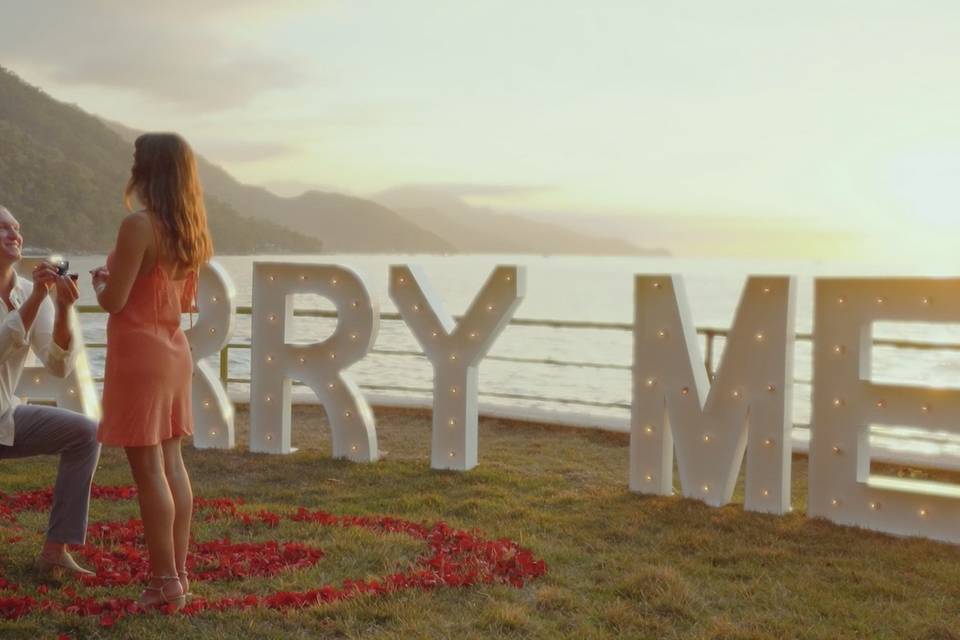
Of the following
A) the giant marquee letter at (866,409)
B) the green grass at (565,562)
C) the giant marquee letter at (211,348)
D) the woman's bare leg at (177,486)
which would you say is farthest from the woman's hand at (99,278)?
the giant marquee letter at (866,409)

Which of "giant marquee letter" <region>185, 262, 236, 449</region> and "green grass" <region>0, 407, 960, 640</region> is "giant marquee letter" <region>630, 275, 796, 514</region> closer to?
"green grass" <region>0, 407, 960, 640</region>

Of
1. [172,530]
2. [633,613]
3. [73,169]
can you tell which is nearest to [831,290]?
[633,613]

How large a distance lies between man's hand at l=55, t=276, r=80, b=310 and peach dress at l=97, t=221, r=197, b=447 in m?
0.36

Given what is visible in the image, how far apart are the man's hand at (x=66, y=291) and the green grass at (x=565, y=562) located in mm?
1260

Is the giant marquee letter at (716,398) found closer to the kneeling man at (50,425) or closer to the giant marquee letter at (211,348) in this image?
the giant marquee letter at (211,348)

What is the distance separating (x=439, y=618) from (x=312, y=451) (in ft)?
13.3

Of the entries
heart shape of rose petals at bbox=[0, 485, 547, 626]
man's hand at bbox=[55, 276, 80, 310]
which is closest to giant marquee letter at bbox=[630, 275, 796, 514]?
heart shape of rose petals at bbox=[0, 485, 547, 626]

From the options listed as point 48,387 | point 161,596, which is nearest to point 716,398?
point 161,596

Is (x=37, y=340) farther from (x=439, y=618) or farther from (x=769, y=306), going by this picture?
(x=769, y=306)

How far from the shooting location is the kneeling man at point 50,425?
13.2 feet

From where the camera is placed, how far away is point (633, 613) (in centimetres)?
392

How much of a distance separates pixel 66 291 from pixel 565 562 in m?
2.68

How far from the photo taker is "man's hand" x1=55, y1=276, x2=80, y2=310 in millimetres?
3689

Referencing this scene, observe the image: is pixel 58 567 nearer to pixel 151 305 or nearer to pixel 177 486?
A: pixel 177 486
